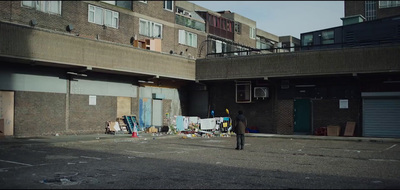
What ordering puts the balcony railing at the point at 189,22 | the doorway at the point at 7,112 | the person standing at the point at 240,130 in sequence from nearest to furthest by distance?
the person standing at the point at 240,130, the doorway at the point at 7,112, the balcony railing at the point at 189,22

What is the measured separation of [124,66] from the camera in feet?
89.6

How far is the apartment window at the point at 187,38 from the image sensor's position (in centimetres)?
3756

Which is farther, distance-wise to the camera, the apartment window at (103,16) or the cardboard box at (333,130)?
the apartment window at (103,16)

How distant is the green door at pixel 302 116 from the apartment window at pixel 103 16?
15.2 meters

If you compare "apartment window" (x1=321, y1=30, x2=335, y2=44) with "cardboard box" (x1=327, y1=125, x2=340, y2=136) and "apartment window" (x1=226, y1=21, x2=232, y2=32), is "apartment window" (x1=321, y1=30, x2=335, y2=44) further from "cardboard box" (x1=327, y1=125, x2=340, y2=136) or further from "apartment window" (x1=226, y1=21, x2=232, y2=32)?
"apartment window" (x1=226, y1=21, x2=232, y2=32)

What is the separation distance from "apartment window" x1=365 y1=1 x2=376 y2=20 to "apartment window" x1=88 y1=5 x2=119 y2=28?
34412mm

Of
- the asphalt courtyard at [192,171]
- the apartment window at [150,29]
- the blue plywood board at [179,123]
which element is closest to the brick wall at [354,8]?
the apartment window at [150,29]

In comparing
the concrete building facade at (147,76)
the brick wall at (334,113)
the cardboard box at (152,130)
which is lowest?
the cardboard box at (152,130)

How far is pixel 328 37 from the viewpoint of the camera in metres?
33.5

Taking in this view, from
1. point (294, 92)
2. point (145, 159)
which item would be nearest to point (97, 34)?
point (294, 92)

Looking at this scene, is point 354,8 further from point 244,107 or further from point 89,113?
point 89,113

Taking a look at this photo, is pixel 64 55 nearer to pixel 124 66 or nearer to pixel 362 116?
pixel 124 66

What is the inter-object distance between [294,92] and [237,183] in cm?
2255

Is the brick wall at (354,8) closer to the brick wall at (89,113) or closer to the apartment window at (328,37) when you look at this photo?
the apartment window at (328,37)
